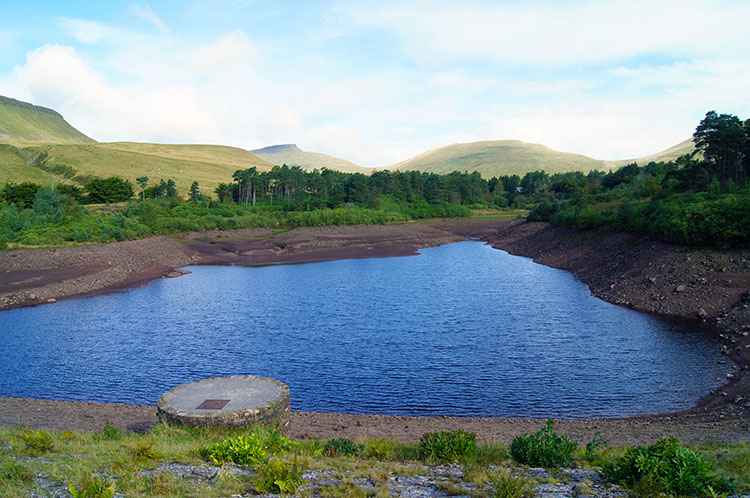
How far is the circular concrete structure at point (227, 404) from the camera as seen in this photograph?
593 inches

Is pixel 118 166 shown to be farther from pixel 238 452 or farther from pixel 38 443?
pixel 238 452

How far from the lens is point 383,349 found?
29.8 meters

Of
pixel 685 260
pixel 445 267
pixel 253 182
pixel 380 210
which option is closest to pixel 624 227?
pixel 685 260

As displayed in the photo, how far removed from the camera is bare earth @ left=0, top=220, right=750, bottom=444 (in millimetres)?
18719

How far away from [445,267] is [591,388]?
42373mm

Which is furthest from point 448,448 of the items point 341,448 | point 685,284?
point 685,284

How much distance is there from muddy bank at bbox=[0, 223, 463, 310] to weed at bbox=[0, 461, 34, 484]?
1577 inches

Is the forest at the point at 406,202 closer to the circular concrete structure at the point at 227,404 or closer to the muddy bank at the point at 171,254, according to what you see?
the muddy bank at the point at 171,254

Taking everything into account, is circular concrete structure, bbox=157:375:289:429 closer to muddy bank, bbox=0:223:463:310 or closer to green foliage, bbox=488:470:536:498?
green foliage, bbox=488:470:536:498

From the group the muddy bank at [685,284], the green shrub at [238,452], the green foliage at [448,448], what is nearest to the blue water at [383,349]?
the muddy bank at [685,284]

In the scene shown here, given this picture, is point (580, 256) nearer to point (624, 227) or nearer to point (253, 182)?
point (624, 227)

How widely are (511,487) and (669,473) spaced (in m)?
2.87

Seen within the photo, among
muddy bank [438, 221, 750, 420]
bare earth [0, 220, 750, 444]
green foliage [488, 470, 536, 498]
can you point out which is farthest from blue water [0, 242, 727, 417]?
green foliage [488, 470, 536, 498]

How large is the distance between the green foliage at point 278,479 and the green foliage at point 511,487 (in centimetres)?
384
